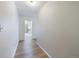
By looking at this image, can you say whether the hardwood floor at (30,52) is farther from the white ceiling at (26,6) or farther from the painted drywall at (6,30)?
the white ceiling at (26,6)

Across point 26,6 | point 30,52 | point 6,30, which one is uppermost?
point 26,6

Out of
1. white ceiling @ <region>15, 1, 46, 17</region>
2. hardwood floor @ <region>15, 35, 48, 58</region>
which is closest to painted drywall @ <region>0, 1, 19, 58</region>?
hardwood floor @ <region>15, 35, 48, 58</region>

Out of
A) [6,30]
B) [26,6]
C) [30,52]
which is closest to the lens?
[6,30]

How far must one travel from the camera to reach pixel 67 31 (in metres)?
Result: 2.51

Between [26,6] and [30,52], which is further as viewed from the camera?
[26,6]

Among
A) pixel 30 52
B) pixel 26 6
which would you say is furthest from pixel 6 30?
pixel 26 6

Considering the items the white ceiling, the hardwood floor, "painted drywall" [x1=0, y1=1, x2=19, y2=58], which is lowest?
the hardwood floor

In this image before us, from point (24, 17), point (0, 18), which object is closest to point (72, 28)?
point (0, 18)

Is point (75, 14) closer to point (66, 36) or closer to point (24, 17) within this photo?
point (66, 36)

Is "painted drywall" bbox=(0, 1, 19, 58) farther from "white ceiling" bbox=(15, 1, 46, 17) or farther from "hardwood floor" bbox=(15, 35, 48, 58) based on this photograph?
"white ceiling" bbox=(15, 1, 46, 17)

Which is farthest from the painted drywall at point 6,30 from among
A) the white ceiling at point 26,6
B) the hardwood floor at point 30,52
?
the white ceiling at point 26,6

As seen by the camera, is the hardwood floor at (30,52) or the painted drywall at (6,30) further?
the hardwood floor at (30,52)

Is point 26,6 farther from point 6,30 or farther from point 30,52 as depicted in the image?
point 6,30

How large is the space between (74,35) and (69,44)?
0.98 feet
